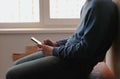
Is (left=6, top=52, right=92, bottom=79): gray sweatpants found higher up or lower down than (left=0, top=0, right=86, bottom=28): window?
lower down

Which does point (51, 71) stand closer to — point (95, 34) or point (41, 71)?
point (41, 71)

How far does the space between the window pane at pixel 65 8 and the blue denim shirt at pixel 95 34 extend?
4.61 feet

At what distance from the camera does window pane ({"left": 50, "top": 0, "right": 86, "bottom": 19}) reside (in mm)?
2900

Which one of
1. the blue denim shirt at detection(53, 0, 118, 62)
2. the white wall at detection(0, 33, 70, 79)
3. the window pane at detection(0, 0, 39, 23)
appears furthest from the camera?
the window pane at detection(0, 0, 39, 23)

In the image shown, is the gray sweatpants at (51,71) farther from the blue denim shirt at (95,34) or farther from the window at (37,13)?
the window at (37,13)

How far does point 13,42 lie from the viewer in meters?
2.84

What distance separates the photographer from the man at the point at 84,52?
142cm

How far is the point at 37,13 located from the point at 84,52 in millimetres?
1617

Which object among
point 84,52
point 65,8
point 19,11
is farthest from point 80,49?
point 19,11

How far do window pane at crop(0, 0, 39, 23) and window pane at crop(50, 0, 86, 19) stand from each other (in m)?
0.20

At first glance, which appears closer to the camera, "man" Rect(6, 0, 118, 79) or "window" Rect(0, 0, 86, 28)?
"man" Rect(6, 0, 118, 79)

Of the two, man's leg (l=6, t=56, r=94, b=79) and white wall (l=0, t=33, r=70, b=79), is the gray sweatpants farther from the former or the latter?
white wall (l=0, t=33, r=70, b=79)

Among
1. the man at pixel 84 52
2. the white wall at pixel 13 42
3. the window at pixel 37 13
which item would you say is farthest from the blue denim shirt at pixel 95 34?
the window at pixel 37 13

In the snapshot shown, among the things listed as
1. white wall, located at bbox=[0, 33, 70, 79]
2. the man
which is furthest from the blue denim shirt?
white wall, located at bbox=[0, 33, 70, 79]
